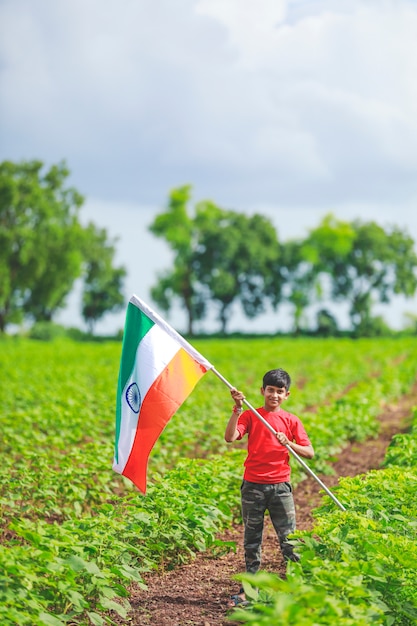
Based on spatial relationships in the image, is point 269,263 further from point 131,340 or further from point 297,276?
point 131,340

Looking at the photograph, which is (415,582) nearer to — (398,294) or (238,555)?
(238,555)

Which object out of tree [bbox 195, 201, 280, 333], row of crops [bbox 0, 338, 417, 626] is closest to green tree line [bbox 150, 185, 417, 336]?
tree [bbox 195, 201, 280, 333]

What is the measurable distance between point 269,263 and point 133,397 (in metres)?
65.7

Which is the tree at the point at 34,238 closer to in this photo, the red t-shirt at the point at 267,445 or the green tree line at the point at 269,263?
the green tree line at the point at 269,263

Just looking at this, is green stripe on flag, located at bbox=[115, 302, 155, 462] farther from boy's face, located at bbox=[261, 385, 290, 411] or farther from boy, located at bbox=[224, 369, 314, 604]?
boy's face, located at bbox=[261, 385, 290, 411]

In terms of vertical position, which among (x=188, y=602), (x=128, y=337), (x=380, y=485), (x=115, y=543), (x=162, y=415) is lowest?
(x=188, y=602)

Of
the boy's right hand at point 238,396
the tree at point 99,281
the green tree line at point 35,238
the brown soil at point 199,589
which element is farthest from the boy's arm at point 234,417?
the tree at point 99,281

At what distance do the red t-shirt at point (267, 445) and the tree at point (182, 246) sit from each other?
60752 millimetres

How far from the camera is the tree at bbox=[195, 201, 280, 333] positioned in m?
67.5

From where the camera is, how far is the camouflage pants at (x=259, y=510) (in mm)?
5895

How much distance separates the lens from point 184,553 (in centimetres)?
686

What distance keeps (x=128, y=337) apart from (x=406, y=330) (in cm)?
6507

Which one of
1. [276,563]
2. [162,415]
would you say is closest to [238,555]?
[276,563]

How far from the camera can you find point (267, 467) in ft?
19.3
